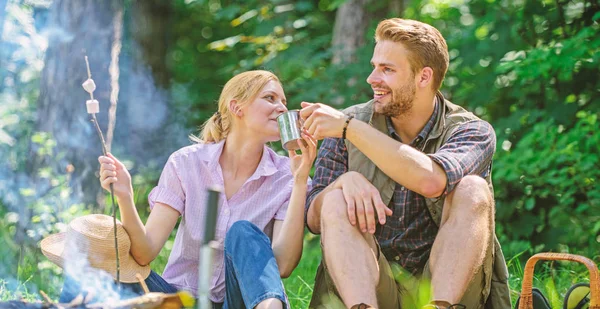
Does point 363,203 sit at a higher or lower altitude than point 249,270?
higher

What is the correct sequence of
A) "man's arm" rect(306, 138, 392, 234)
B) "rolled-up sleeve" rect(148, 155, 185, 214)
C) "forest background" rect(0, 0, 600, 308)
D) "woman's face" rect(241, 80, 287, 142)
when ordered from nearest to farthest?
"man's arm" rect(306, 138, 392, 234)
"rolled-up sleeve" rect(148, 155, 185, 214)
"woman's face" rect(241, 80, 287, 142)
"forest background" rect(0, 0, 600, 308)

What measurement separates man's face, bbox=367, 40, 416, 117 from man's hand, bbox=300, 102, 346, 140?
30 cm

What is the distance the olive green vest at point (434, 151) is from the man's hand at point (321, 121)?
265mm

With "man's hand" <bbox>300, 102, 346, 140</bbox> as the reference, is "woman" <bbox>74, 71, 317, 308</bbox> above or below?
below

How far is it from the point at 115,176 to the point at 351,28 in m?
4.67

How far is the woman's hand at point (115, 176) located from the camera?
2641 millimetres

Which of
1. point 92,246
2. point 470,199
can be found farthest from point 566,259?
point 92,246

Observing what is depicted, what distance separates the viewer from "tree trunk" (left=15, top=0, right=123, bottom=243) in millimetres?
4910

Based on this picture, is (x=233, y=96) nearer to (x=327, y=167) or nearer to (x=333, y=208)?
(x=327, y=167)

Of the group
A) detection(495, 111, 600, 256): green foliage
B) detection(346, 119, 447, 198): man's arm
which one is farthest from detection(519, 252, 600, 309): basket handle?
detection(495, 111, 600, 256): green foliage

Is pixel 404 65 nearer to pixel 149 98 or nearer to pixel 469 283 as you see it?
pixel 469 283

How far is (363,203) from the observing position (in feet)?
8.68

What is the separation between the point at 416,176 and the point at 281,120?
0.50 metres

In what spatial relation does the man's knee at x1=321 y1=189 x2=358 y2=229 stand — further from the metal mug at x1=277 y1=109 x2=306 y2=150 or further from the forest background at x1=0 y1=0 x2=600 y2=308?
the forest background at x1=0 y1=0 x2=600 y2=308
